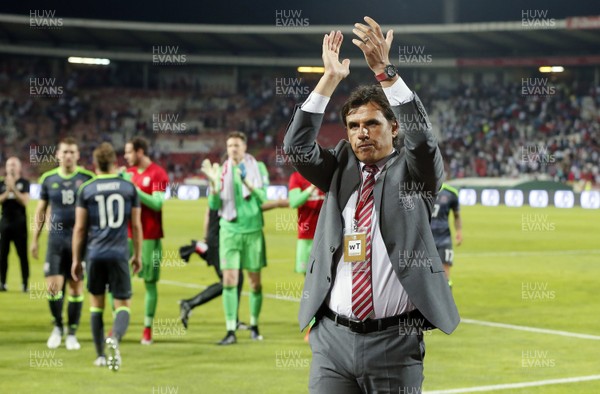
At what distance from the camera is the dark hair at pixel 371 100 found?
5.07 meters

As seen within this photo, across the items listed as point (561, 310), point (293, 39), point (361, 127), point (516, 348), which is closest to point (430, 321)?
point (361, 127)

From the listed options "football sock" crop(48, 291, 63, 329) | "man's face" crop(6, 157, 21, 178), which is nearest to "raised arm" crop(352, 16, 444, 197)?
"football sock" crop(48, 291, 63, 329)

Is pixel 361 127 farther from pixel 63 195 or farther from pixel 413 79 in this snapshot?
pixel 413 79

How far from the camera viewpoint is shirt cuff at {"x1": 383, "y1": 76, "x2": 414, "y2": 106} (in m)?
4.80

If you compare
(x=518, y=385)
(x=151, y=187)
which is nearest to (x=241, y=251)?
(x=151, y=187)

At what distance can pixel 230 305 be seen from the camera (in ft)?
40.1

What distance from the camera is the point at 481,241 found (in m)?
28.6

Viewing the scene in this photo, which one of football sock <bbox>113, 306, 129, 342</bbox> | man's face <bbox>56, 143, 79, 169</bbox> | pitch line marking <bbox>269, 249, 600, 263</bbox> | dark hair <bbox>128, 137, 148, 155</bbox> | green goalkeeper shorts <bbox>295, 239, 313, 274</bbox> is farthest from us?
pitch line marking <bbox>269, 249, 600, 263</bbox>

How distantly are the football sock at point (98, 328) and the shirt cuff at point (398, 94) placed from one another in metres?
6.36

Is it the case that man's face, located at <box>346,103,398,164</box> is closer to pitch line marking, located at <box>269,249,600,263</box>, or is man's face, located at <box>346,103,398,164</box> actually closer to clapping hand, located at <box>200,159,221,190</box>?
clapping hand, located at <box>200,159,221,190</box>

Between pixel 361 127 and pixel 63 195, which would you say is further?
pixel 63 195

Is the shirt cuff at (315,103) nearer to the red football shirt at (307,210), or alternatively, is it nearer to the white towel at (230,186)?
the red football shirt at (307,210)

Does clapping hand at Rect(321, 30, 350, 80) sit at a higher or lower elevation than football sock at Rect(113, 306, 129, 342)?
higher

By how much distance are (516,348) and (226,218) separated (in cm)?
363
